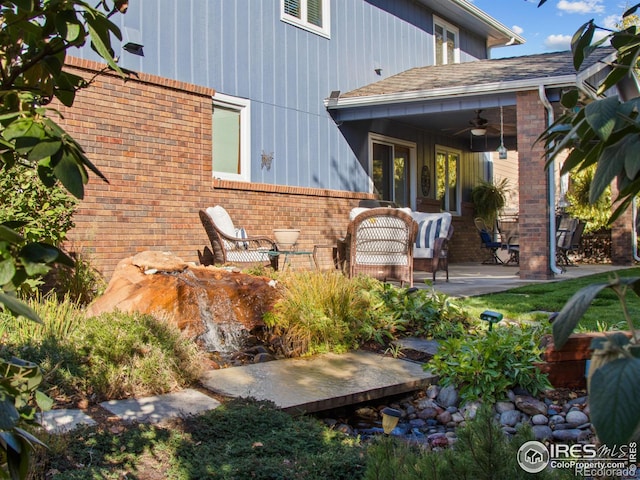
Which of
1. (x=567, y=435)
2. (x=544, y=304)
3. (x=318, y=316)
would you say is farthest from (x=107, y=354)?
(x=544, y=304)

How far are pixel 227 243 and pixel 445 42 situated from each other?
943 cm

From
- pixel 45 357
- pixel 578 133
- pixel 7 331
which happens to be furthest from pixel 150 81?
pixel 578 133

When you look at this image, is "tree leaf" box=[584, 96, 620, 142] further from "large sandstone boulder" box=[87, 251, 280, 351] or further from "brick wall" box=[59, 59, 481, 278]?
"brick wall" box=[59, 59, 481, 278]

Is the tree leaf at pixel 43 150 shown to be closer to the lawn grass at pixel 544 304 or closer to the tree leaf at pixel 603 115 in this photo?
the tree leaf at pixel 603 115

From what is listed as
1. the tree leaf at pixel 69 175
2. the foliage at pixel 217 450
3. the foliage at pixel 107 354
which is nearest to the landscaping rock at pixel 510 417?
the foliage at pixel 217 450

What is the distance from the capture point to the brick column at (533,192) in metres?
8.80

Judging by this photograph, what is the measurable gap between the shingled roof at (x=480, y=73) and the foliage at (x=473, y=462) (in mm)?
8109

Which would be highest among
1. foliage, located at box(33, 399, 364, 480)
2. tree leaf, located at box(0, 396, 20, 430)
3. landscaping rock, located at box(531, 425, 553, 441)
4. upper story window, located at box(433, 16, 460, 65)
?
upper story window, located at box(433, 16, 460, 65)

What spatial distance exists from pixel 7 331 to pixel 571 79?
756 centimetres

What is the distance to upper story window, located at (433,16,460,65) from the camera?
46.6 feet

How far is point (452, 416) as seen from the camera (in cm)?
340

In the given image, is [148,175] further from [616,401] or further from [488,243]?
[488,243]

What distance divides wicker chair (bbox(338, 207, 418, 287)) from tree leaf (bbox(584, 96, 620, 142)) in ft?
20.6

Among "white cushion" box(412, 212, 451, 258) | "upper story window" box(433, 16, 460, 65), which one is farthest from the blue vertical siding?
"white cushion" box(412, 212, 451, 258)
